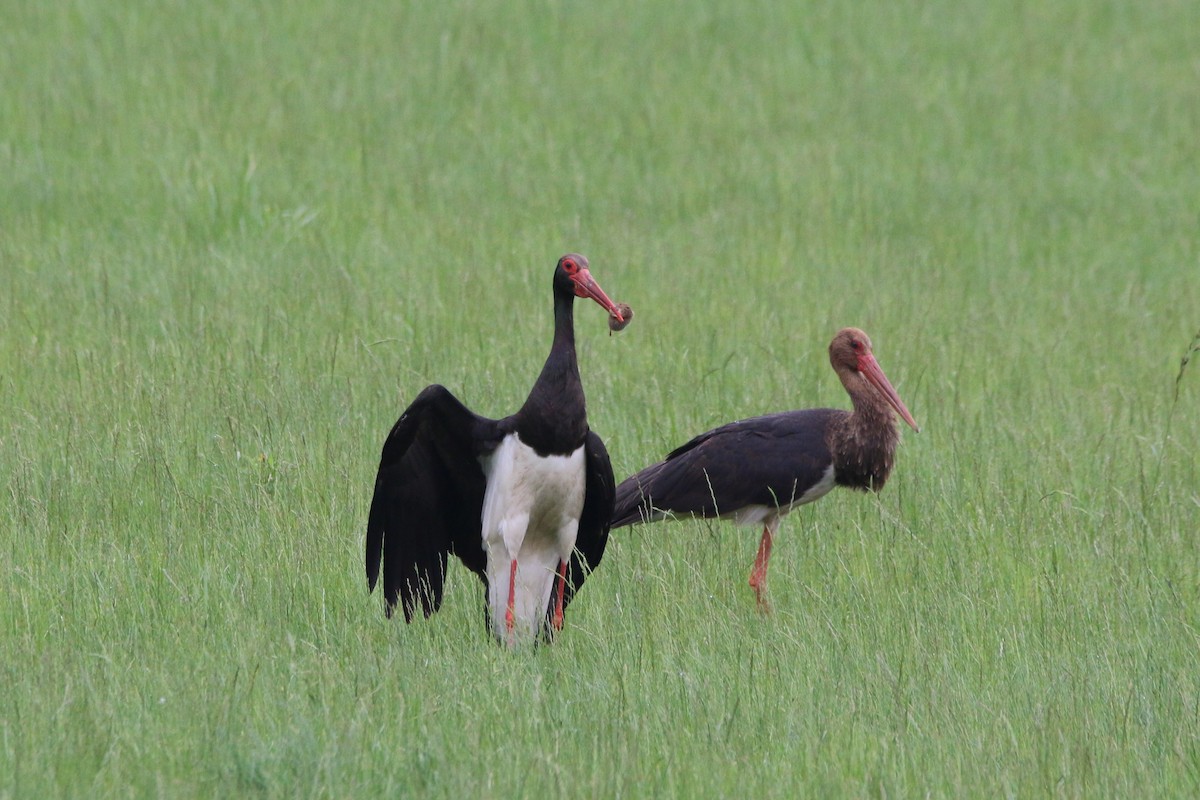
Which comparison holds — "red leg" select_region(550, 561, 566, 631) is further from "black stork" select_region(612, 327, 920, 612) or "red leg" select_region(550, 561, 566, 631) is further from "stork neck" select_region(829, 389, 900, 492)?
"stork neck" select_region(829, 389, 900, 492)

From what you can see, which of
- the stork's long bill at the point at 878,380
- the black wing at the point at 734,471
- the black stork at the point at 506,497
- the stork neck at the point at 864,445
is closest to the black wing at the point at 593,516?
the black stork at the point at 506,497

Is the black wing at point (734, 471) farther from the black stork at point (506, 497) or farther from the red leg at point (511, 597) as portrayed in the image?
the red leg at point (511, 597)

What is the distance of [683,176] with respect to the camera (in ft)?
43.9

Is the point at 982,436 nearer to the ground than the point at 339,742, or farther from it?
nearer to the ground

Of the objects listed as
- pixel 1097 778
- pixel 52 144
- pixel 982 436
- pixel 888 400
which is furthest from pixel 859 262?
pixel 1097 778

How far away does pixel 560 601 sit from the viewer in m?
5.75

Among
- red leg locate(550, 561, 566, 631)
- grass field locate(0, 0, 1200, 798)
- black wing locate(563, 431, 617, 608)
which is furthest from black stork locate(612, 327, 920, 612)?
Answer: red leg locate(550, 561, 566, 631)

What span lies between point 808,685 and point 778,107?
10.8 m

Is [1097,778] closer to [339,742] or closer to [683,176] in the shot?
[339,742]

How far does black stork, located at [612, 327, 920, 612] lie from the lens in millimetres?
6734

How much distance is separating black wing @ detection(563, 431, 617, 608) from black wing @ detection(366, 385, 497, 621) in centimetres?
37

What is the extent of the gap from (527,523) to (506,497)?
14cm

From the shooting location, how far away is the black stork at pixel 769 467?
673 cm

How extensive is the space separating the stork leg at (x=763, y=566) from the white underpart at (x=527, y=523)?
72cm
